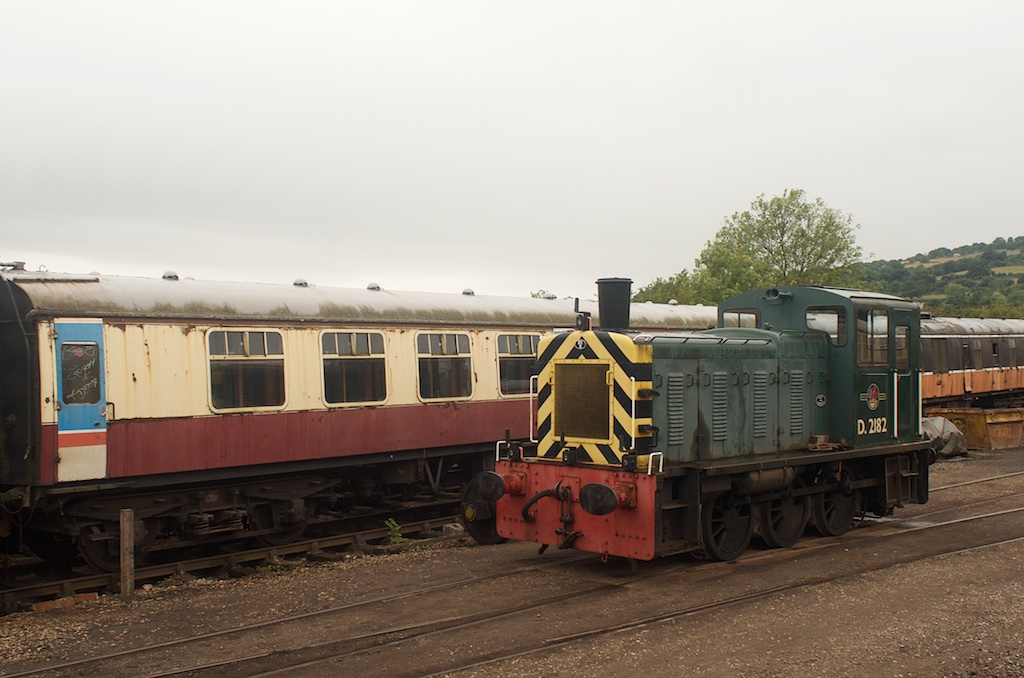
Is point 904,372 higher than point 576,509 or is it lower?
higher

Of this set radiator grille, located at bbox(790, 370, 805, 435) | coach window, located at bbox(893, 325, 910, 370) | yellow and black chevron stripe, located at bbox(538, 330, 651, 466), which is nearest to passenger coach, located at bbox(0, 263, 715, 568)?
yellow and black chevron stripe, located at bbox(538, 330, 651, 466)

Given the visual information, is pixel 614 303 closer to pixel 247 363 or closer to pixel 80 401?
pixel 247 363

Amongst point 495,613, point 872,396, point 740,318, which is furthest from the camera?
point 740,318

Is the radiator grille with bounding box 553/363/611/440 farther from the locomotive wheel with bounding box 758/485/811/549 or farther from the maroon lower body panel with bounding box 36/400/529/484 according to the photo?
the maroon lower body panel with bounding box 36/400/529/484

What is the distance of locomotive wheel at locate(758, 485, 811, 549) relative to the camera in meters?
10.3

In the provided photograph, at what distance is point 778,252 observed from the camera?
55938 millimetres

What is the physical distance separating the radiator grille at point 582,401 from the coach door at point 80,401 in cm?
509

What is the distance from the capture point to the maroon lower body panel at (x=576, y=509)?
848 cm

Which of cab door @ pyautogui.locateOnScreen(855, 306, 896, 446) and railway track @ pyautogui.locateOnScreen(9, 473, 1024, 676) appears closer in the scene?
railway track @ pyautogui.locateOnScreen(9, 473, 1024, 676)

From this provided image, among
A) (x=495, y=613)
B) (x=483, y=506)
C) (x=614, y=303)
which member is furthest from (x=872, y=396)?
(x=495, y=613)

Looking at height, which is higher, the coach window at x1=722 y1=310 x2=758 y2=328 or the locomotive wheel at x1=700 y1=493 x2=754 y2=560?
the coach window at x1=722 y1=310 x2=758 y2=328

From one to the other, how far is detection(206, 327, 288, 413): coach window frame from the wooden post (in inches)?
74.2

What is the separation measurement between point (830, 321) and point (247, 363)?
736 cm

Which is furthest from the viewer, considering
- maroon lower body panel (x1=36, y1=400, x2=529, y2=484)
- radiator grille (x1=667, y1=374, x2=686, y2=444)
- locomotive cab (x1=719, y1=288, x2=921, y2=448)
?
locomotive cab (x1=719, y1=288, x2=921, y2=448)
